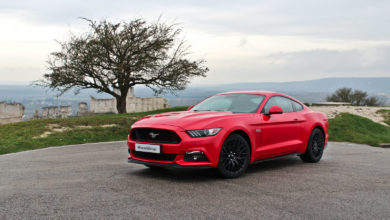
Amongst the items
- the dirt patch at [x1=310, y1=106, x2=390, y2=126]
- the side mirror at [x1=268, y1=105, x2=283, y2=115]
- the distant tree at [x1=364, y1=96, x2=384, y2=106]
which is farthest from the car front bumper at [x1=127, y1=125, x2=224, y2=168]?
the distant tree at [x1=364, y1=96, x2=384, y2=106]

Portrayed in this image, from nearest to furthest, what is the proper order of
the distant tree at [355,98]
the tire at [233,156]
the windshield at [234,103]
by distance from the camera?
the tire at [233,156]
the windshield at [234,103]
the distant tree at [355,98]

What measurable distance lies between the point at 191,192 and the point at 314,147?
4051 millimetres

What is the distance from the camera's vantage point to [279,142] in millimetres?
7848

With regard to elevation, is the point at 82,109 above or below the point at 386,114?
above

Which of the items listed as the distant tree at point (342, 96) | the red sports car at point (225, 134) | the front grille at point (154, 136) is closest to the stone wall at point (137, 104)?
the red sports car at point (225, 134)

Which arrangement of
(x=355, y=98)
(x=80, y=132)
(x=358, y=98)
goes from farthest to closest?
(x=358, y=98) → (x=355, y=98) → (x=80, y=132)

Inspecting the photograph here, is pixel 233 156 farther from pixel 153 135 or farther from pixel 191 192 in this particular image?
pixel 153 135

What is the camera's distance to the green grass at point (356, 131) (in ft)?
52.6

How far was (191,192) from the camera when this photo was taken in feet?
19.3

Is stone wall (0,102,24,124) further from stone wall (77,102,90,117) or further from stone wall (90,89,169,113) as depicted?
stone wall (90,89,169,113)

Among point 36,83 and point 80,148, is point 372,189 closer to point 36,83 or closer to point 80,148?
point 80,148

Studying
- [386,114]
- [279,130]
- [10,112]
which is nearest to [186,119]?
[279,130]

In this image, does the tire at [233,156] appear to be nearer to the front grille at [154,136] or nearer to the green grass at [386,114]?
the front grille at [154,136]

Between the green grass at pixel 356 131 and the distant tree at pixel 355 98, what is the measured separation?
2282 inches
